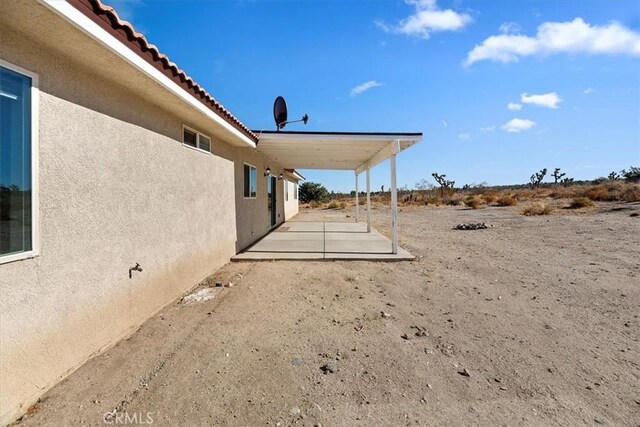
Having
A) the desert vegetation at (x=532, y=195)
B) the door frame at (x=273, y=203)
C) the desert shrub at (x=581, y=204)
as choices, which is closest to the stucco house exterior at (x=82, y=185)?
the door frame at (x=273, y=203)

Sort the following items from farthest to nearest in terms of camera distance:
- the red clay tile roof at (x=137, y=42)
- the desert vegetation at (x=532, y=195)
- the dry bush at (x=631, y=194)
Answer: the desert vegetation at (x=532, y=195) → the dry bush at (x=631, y=194) → the red clay tile roof at (x=137, y=42)

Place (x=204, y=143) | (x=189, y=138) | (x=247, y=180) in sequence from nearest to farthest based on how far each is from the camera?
(x=189, y=138)
(x=204, y=143)
(x=247, y=180)

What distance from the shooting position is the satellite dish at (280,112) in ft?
32.9

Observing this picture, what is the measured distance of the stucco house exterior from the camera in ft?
7.77

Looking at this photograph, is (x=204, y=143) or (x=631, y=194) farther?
(x=631, y=194)

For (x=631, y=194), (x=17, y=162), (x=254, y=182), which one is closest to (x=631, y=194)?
(x=631, y=194)

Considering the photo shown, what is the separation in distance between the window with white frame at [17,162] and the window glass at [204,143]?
3.56 meters

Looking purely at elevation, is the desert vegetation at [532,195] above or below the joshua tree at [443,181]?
below

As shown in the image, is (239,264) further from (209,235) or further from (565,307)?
(565,307)

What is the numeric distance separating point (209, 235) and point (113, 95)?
A: 3.29 meters

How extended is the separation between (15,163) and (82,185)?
0.65 metres

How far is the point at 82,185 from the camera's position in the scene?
3.06 m

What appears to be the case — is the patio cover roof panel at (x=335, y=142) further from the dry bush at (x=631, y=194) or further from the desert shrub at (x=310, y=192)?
the desert shrub at (x=310, y=192)

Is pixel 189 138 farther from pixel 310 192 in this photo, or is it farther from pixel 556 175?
pixel 556 175
